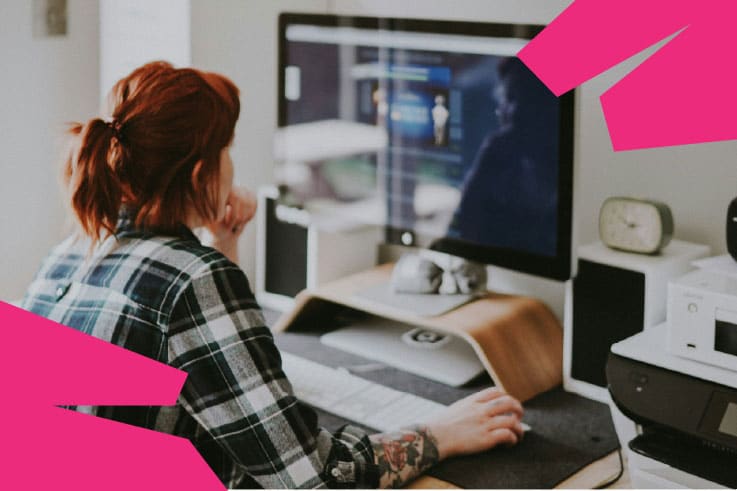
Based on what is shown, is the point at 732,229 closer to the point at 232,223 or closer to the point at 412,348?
the point at 412,348

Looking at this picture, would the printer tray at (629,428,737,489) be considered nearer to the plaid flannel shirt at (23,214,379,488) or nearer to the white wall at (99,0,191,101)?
the plaid flannel shirt at (23,214,379,488)

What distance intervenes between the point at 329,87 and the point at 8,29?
874mm

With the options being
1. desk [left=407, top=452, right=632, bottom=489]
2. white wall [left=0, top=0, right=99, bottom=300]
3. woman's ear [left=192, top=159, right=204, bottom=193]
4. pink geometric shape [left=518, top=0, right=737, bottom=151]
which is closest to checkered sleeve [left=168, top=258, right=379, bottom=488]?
woman's ear [left=192, top=159, right=204, bottom=193]

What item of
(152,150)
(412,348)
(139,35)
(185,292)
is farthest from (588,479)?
(139,35)

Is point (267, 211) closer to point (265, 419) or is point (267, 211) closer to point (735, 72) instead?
point (265, 419)

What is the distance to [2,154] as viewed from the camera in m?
2.42

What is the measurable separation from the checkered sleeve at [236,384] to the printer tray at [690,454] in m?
0.46

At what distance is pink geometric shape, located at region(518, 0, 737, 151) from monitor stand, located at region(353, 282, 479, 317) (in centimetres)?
103

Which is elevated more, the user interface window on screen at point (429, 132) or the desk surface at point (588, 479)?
the user interface window on screen at point (429, 132)

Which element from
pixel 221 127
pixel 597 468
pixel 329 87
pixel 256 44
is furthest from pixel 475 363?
pixel 256 44

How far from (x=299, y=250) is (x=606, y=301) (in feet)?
2.42

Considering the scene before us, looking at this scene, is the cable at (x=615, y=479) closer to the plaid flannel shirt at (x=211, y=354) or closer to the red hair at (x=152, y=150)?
the plaid flannel shirt at (x=211, y=354)

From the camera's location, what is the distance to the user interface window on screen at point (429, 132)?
5.44 feet

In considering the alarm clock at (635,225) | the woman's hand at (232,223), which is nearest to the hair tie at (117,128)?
the woman's hand at (232,223)
